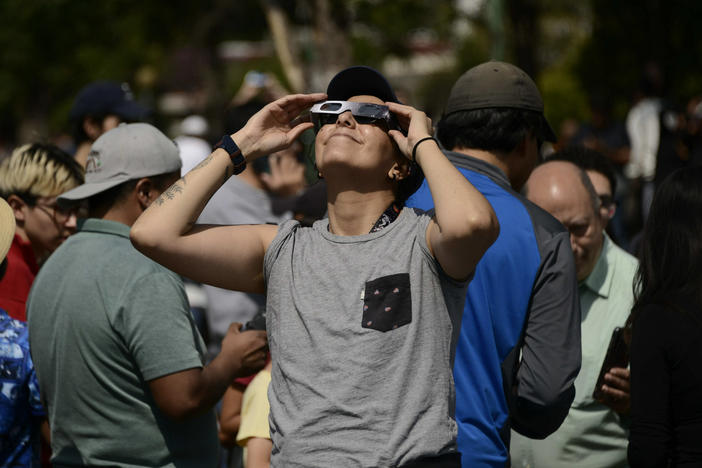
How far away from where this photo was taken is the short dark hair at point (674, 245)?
3227 mm

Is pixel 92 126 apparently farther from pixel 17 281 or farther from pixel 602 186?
pixel 602 186

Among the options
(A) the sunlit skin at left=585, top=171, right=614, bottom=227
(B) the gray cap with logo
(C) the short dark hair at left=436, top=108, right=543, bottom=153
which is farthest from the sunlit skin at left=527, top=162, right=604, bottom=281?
(B) the gray cap with logo

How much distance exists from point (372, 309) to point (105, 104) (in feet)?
13.5

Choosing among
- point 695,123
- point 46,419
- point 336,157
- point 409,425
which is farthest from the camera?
point 695,123

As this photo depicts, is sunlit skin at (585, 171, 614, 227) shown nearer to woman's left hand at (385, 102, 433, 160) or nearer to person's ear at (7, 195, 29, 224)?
woman's left hand at (385, 102, 433, 160)

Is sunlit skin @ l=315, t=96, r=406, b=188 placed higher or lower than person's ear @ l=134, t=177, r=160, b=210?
higher

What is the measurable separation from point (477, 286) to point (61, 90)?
29.8m

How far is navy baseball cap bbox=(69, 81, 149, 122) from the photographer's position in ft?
20.7

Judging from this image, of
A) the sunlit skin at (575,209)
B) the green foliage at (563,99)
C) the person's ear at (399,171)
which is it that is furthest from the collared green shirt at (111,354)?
the green foliage at (563,99)

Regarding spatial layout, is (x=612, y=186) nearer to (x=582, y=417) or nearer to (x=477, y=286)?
(x=582, y=417)

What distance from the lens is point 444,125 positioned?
12.3ft

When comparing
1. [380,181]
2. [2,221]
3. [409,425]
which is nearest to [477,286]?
[380,181]

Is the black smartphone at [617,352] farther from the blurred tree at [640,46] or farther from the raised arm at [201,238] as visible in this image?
the blurred tree at [640,46]

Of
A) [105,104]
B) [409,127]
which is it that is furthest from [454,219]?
[105,104]
